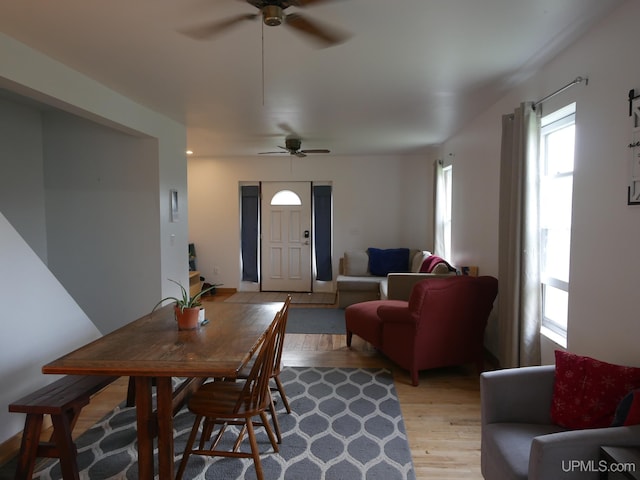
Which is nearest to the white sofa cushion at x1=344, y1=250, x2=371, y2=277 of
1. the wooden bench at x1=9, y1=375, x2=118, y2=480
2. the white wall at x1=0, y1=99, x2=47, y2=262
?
the white wall at x1=0, y1=99, x2=47, y2=262

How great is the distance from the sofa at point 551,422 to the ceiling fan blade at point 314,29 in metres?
1.92

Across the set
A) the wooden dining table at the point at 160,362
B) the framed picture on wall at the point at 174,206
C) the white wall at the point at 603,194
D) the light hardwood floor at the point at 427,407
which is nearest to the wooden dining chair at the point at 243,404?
the wooden dining table at the point at 160,362

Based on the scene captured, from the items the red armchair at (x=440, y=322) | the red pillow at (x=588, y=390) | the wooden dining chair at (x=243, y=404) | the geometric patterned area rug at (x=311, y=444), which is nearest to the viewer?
the red pillow at (x=588, y=390)

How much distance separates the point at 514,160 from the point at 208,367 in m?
2.52

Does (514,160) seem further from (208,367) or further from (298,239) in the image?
Result: (298,239)

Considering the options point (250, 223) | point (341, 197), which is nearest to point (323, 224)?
point (341, 197)

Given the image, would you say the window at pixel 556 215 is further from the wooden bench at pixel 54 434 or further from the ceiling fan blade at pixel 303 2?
the wooden bench at pixel 54 434

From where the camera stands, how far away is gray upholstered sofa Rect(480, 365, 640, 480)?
1370 mm

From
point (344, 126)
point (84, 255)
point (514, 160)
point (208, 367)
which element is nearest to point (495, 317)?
point (514, 160)

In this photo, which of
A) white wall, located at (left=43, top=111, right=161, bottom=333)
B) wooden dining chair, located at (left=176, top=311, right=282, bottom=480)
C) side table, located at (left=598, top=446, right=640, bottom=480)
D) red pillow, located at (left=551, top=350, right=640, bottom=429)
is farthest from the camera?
white wall, located at (left=43, top=111, right=161, bottom=333)

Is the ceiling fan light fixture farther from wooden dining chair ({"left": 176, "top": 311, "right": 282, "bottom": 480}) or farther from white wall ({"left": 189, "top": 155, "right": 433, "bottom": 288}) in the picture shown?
white wall ({"left": 189, "top": 155, "right": 433, "bottom": 288})

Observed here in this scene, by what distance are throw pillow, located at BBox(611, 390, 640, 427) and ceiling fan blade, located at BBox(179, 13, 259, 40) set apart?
237 cm

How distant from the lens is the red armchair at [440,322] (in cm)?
311

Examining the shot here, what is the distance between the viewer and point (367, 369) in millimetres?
3545
